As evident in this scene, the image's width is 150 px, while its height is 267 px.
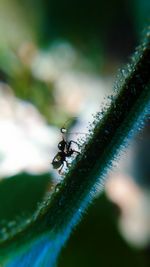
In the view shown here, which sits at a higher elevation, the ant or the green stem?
the ant

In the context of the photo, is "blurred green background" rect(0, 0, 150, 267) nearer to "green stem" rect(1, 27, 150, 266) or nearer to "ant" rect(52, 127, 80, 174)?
"ant" rect(52, 127, 80, 174)

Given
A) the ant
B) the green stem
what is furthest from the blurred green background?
the green stem

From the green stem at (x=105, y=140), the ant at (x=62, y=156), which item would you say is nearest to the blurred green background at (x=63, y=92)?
the ant at (x=62, y=156)

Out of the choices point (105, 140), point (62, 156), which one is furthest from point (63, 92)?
point (105, 140)

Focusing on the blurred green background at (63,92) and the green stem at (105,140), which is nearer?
the green stem at (105,140)

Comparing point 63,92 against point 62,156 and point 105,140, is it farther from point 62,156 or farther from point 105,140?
point 105,140

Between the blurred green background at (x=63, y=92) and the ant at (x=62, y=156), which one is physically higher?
the blurred green background at (x=63, y=92)

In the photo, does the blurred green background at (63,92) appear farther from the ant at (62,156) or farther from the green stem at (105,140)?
the green stem at (105,140)

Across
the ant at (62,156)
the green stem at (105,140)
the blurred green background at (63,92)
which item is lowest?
the green stem at (105,140)

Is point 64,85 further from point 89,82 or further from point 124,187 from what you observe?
point 124,187
